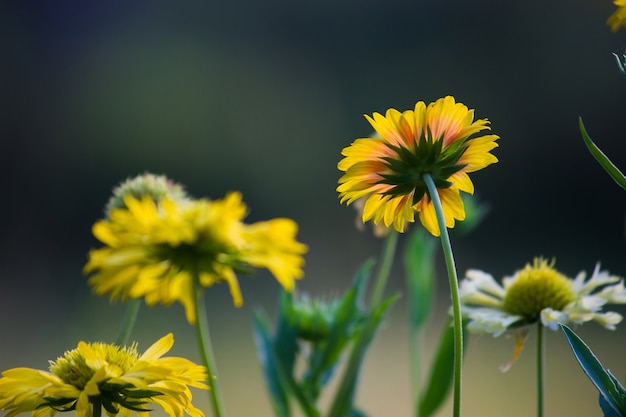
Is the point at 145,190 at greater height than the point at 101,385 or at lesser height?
greater

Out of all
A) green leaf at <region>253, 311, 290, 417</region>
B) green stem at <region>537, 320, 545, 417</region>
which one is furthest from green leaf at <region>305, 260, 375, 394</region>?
green stem at <region>537, 320, 545, 417</region>

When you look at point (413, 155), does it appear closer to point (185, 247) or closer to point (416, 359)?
point (185, 247)

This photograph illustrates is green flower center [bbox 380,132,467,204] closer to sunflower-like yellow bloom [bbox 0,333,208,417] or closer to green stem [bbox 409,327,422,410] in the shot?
sunflower-like yellow bloom [bbox 0,333,208,417]

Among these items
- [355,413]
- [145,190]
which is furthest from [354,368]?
[145,190]

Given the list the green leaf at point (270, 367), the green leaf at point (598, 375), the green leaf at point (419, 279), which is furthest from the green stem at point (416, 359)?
Answer: the green leaf at point (598, 375)

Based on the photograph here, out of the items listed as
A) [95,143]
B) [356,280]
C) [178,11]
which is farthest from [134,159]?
[356,280]

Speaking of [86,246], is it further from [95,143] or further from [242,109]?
[242,109]
